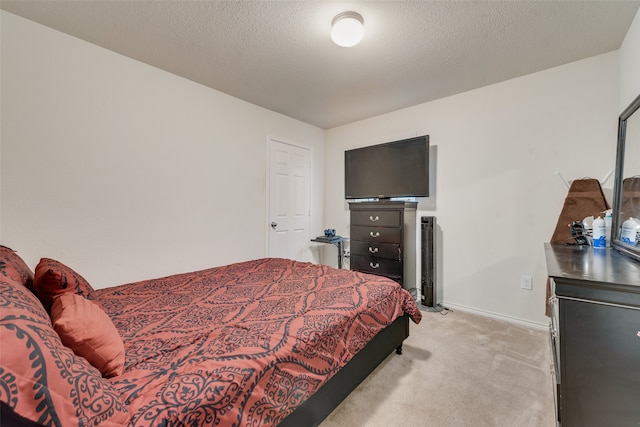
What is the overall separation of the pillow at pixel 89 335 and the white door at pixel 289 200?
262cm

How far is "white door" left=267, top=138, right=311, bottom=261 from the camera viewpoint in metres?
3.69

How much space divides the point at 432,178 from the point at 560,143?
3.91 feet

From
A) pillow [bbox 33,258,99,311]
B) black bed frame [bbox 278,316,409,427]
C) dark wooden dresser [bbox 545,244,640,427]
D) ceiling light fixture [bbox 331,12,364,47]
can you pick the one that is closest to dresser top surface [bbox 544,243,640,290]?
dark wooden dresser [bbox 545,244,640,427]

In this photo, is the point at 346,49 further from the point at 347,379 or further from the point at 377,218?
the point at 347,379

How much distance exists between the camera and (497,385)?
69.1 inches

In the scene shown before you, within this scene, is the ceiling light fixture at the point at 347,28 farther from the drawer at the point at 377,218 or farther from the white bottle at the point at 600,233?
the white bottle at the point at 600,233

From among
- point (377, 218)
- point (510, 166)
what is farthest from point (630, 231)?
point (377, 218)

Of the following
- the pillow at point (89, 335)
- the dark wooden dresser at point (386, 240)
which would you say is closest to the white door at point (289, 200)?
the dark wooden dresser at point (386, 240)

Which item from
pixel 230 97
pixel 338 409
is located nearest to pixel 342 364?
pixel 338 409

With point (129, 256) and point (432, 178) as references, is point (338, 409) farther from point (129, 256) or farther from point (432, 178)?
point (432, 178)

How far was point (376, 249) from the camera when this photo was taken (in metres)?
3.31

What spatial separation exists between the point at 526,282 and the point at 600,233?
913mm

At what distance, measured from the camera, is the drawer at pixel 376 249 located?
10.3ft

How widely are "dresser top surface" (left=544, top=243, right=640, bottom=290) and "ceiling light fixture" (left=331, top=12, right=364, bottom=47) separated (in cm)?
185
